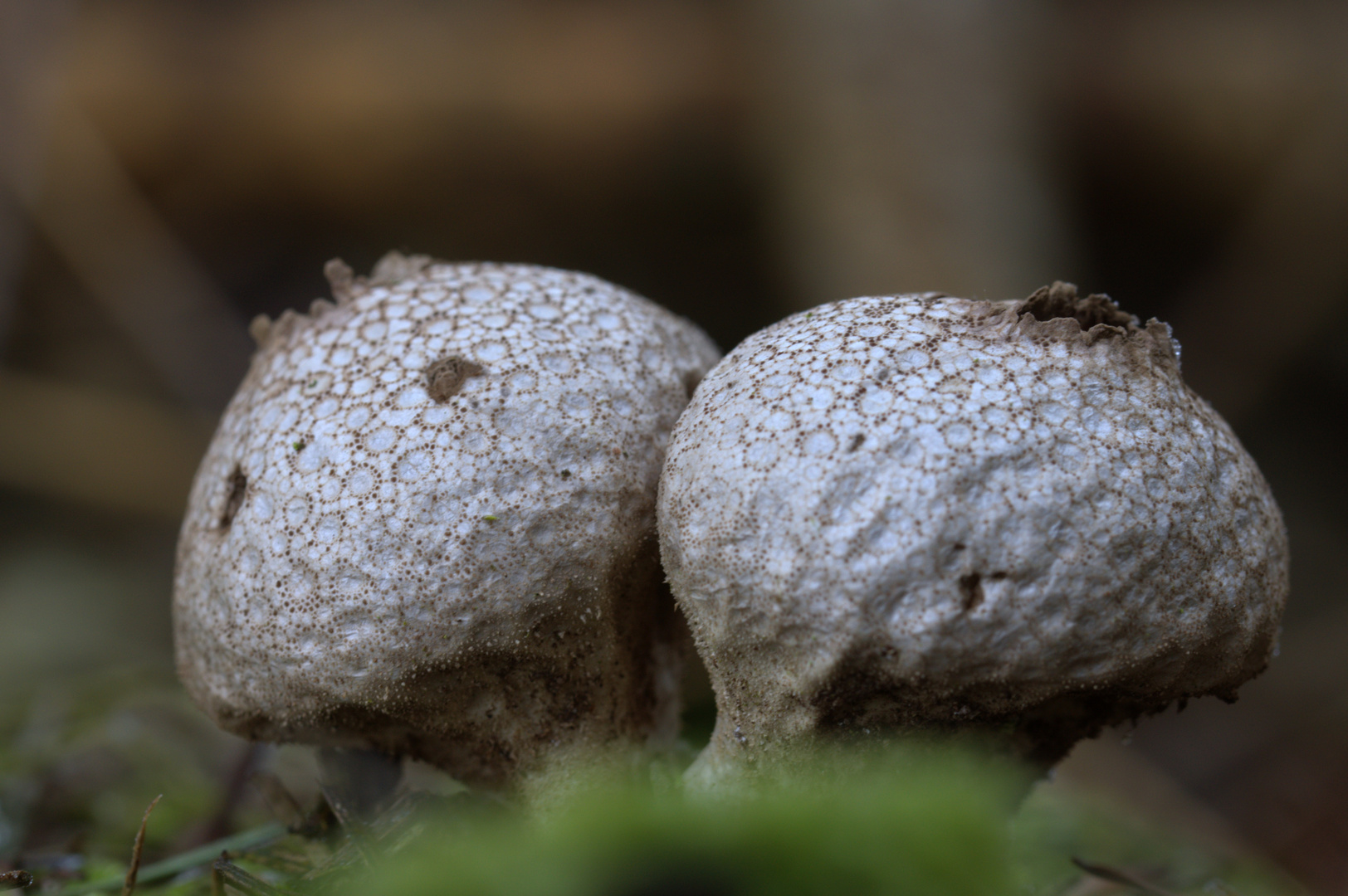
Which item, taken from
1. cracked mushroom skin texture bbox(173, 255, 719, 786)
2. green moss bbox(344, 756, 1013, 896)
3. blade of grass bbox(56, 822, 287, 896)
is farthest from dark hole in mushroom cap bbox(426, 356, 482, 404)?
blade of grass bbox(56, 822, 287, 896)

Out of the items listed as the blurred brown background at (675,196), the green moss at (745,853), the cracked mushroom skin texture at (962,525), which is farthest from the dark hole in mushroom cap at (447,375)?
the blurred brown background at (675,196)

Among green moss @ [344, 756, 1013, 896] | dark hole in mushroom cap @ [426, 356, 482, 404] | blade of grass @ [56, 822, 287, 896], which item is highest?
dark hole in mushroom cap @ [426, 356, 482, 404]

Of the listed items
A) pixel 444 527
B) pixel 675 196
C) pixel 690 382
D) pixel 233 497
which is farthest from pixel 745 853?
pixel 675 196

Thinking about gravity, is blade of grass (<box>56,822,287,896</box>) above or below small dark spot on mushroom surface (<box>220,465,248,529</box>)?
below

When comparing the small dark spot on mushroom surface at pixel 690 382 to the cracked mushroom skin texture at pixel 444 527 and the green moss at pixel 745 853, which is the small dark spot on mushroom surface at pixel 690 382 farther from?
the green moss at pixel 745 853

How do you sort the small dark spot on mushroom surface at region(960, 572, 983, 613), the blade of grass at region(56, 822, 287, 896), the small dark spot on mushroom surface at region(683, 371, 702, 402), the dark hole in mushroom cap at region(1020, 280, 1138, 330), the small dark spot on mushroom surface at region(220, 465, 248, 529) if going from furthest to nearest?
the blade of grass at region(56, 822, 287, 896) < the small dark spot on mushroom surface at region(683, 371, 702, 402) < the small dark spot on mushroom surface at region(220, 465, 248, 529) < the dark hole in mushroom cap at region(1020, 280, 1138, 330) < the small dark spot on mushroom surface at region(960, 572, 983, 613)

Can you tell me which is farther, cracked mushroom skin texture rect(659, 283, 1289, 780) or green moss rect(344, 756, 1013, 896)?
cracked mushroom skin texture rect(659, 283, 1289, 780)

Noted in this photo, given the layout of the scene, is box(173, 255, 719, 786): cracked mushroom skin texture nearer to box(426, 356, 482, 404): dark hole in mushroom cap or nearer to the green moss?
box(426, 356, 482, 404): dark hole in mushroom cap
